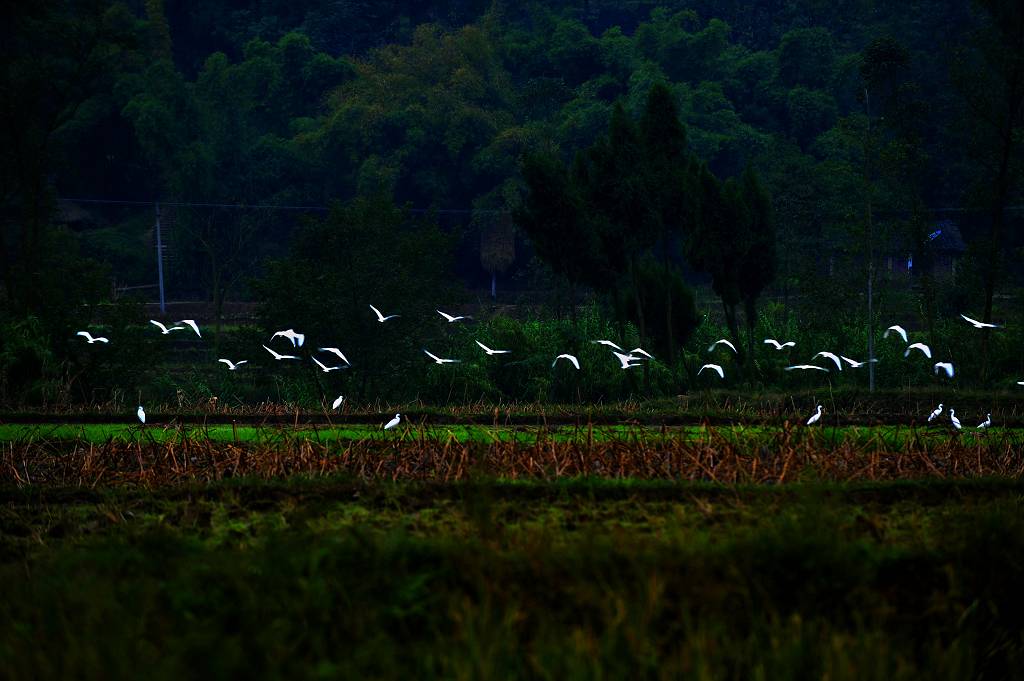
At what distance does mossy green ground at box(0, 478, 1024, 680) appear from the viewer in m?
5.04

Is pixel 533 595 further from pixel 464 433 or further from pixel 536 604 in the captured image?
pixel 464 433

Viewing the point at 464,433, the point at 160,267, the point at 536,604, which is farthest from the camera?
the point at 160,267

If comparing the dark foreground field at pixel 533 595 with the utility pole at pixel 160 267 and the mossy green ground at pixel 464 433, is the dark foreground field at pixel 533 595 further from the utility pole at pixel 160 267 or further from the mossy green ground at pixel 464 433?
the utility pole at pixel 160 267

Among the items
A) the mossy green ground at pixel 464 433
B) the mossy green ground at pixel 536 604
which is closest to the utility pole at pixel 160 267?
the mossy green ground at pixel 464 433

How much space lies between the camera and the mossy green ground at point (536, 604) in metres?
5.04

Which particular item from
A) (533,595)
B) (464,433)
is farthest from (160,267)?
(533,595)

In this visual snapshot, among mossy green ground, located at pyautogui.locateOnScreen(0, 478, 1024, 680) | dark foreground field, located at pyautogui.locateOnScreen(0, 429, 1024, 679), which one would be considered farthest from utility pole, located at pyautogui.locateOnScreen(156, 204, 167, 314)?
mossy green ground, located at pyautogui.locateOnScreen(0, 478, 1024, 680)

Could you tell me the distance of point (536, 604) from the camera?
5.50m

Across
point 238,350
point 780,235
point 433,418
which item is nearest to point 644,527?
point 433,418

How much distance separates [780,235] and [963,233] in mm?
9992

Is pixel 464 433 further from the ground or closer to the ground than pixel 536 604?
closer to the ground

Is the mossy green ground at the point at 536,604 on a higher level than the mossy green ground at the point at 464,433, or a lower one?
higher

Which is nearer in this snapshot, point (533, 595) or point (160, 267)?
point (533, 595)

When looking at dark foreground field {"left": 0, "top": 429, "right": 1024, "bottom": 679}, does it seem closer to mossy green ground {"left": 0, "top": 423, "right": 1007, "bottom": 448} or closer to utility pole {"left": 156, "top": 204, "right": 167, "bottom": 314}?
mossy green ground {"left": 0, "top": 423, "right": 1007, "bottom": 448}
